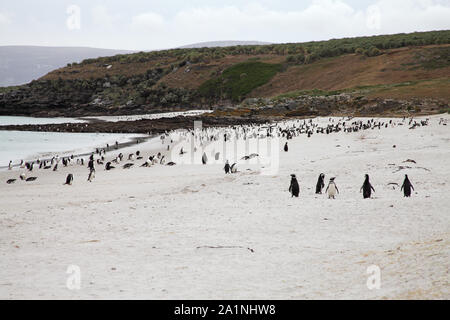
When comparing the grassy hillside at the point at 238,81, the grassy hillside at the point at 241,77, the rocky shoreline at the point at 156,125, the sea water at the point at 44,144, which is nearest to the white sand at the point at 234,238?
the sea water at the point at 44,144

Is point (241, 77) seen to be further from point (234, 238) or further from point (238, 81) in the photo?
point (234, 238)

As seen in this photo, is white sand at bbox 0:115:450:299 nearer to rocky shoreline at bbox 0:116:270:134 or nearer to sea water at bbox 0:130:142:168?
sea water at bbox 0:130:142:168

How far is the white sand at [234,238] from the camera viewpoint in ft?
18.0

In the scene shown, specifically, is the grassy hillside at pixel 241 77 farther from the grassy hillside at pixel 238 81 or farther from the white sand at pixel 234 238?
the white sand at pixel 234 238

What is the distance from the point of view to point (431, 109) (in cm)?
4231

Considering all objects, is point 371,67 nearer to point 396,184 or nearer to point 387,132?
point 387,132

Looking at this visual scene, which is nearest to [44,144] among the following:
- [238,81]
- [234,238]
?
[234,238]

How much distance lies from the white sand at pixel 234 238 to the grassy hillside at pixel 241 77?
1492 inches

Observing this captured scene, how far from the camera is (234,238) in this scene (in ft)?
25.4

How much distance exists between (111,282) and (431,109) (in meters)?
43.0

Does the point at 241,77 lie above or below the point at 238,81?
above

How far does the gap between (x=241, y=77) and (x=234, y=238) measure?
76.1m

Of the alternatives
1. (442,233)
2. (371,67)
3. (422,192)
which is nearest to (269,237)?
(442,233)

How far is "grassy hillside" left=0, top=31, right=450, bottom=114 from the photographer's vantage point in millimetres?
59331
